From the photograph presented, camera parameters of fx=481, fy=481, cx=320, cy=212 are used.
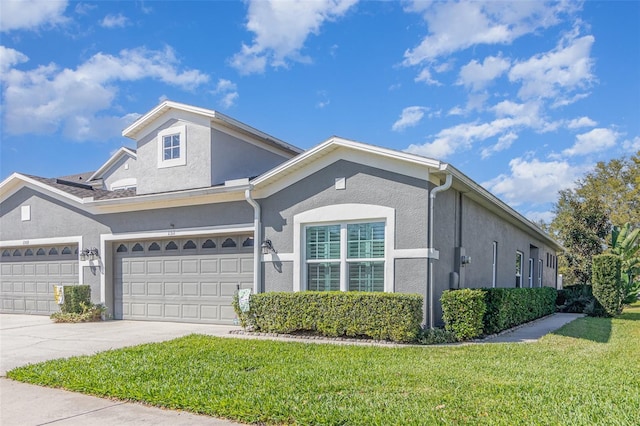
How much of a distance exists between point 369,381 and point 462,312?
157 inches

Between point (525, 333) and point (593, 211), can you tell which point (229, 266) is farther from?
point (593, 211)

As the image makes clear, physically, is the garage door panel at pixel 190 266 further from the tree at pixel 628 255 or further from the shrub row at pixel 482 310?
the tree at pixel 628 255

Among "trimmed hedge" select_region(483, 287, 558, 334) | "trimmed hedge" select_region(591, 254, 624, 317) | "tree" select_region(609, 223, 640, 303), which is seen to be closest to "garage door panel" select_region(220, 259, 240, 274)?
"trimmed hedge" select_region(483, 287, 558, 334)

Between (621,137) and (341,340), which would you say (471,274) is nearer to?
(341,340)

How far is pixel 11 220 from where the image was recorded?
16016mm

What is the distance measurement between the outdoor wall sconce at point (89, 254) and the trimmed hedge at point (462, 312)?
10063 millimetres

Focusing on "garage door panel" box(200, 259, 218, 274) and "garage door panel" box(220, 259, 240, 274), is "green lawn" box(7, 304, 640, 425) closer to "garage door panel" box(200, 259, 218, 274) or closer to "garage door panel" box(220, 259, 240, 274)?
"garage door panel" box(220, 259, 240, 274)

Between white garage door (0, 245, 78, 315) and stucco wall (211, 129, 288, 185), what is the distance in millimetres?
5408

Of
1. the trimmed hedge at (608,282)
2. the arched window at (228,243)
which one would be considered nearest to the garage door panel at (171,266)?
the arched window at (228,243)

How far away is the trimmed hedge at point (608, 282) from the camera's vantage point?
1538cm

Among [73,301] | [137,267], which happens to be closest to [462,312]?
[137,267]

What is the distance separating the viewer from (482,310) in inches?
377

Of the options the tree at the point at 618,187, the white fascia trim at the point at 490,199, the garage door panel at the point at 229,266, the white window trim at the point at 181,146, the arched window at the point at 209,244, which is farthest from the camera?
the tree at the point at 618,187

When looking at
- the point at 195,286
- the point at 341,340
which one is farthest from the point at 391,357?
the point at 195,286
